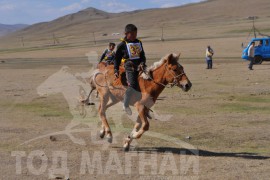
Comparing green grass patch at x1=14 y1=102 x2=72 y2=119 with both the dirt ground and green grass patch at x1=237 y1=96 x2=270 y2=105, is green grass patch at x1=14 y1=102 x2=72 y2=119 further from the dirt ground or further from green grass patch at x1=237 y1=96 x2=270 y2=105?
green grass patch at x1=237 y1=96 x2=270 y2=105

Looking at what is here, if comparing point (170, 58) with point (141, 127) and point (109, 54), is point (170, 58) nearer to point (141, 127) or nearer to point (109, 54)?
point (141, 127)

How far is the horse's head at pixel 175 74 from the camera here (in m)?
10.5

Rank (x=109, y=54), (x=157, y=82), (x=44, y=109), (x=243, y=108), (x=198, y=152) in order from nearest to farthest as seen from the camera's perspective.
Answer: (x=198, y=152) < (x=157, y=82) < (x=109, y=54) < (x=243, y=108) < (x=44, y=109)

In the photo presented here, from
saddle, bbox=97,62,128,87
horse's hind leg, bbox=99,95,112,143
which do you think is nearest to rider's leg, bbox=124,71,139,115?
saddle, bbox=97,62,128,87

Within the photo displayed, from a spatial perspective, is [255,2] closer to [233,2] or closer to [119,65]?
[233,2]

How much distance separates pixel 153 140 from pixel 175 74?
1959 millimetres

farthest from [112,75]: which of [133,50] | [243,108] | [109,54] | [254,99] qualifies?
[254,99]

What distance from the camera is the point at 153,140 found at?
1178 cm

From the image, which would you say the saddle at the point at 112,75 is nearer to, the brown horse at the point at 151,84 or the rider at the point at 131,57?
the brown horse at the point at 151,84

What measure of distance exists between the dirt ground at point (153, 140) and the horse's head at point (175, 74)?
142 cm

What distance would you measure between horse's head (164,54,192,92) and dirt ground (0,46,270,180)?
1.42 meters

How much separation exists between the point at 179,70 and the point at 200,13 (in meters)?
164

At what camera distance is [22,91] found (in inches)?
912

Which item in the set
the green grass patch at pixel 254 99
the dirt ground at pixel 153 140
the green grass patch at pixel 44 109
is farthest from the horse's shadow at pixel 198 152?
the green grass patch at pixel 254 99
